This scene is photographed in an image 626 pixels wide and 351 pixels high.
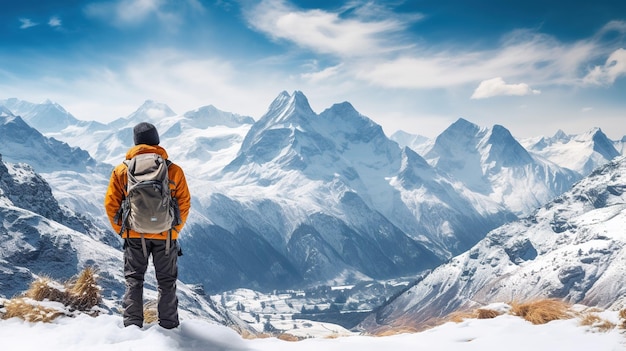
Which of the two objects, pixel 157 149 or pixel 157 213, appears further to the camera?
pixel 157 149

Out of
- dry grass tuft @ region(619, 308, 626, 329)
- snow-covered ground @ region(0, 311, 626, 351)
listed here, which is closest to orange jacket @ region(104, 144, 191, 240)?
snow-covered ground @ region(0, 311, 626, 351)

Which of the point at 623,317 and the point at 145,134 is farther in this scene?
the point at 145,134

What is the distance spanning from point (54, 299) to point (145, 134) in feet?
17.9

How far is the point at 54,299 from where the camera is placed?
46.6 ft

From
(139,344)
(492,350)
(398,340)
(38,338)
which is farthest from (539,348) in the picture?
(38,338)

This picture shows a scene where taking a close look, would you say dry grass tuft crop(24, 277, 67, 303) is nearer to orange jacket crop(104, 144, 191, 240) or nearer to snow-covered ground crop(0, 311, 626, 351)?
snow-covered ground crop(0, 311, 626, 351)

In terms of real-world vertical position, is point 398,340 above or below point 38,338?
below

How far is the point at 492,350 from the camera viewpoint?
41.8 ft

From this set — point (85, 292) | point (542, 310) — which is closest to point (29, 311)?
point (85, 292)

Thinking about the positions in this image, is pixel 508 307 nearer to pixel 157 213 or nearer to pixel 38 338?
pixel 157 213

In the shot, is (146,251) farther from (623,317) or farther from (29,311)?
(623,317)

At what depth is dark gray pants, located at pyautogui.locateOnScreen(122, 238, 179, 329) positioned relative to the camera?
13.2 m

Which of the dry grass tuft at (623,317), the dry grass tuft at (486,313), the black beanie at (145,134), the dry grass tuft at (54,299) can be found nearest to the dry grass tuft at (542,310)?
the dry grass tuft at (486,313)

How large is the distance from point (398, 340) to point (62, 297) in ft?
32.2
